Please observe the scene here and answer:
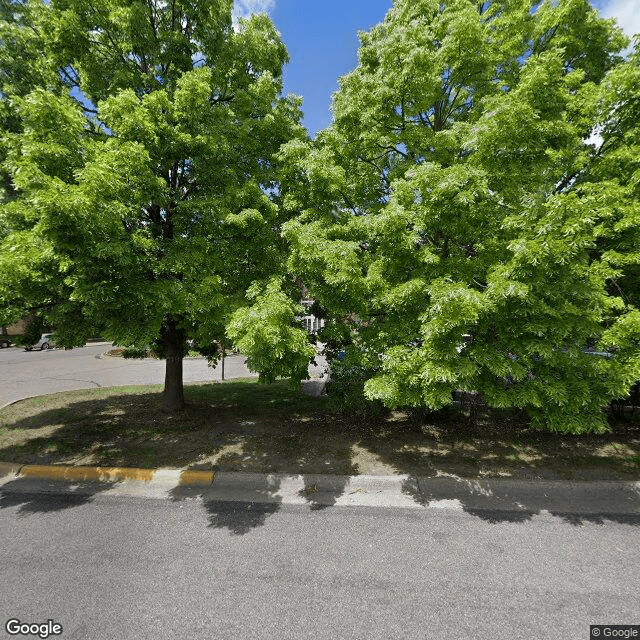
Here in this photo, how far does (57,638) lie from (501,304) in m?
5.98

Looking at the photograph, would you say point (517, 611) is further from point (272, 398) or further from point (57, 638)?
point (272, 398)

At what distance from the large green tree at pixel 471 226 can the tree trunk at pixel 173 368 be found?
4099 mm

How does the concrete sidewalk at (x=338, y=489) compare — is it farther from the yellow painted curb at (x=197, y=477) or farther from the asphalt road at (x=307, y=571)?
the asphalt road at (x=307, y=571)

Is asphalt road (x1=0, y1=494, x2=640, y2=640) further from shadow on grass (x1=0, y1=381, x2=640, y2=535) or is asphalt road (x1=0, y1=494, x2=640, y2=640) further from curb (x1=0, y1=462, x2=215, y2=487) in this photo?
curb (x1=0, y1=462, x2=215, y2=487)

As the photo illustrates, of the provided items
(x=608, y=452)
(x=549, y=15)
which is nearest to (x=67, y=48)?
(x=549, y=15)

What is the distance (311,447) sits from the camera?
21.7ft

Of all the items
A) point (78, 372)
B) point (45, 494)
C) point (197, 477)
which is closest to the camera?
point (45, 494)

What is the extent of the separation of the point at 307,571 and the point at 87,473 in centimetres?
444

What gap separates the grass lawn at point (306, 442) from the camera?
19.3 feet

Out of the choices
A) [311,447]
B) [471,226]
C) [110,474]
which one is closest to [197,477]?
[110,474]

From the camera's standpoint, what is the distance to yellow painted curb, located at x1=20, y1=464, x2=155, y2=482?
5.57 m

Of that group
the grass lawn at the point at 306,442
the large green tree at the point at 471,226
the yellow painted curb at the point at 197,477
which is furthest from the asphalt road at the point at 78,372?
the large green tree at the point at 471,226

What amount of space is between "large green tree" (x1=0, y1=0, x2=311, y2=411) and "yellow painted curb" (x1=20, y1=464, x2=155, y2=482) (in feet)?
7.51

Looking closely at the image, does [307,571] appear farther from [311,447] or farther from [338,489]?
[311,447]
